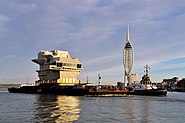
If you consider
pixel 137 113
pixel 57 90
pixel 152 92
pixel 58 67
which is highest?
pixel 58 67

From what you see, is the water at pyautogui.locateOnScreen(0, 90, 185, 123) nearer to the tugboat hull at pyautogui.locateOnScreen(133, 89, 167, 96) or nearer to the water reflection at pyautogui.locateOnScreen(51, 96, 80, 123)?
the water reflection at pyautogui.locateOnScreen(51, 96, 80, 123)

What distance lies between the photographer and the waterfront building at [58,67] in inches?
6176

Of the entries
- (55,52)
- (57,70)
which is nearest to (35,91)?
(57,70)

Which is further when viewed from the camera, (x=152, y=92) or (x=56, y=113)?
(x=152, y=92)

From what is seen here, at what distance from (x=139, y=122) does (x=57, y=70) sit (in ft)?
406

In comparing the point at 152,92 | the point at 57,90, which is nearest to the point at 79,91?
the point at 57,90

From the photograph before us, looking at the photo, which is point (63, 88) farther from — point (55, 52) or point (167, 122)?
point (167, 122)

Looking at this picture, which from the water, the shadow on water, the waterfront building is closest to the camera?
the shadow on water

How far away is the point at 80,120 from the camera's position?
121ft

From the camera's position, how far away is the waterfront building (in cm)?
15688

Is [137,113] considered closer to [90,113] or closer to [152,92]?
[90,113]

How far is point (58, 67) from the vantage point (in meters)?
156

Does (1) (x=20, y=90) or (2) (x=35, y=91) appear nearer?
(2) (x=35, y=91)

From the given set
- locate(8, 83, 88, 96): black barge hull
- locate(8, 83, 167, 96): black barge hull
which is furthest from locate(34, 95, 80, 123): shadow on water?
locate(8, 83, 88, 96): black barge hull
